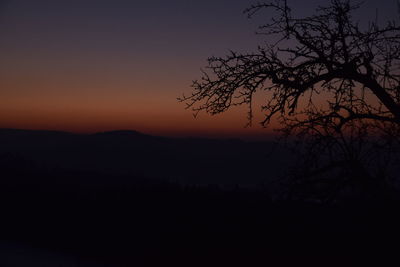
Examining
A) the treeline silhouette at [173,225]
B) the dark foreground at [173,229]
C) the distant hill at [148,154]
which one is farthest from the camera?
the distant hill at [148,154]

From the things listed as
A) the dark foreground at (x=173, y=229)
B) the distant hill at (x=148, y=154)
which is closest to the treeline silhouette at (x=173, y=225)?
the dark foreground at (x=173, y=229)

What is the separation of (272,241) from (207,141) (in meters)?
66.8

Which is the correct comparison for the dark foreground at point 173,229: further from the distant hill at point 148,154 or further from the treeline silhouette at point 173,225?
the distant hill at point 148,154

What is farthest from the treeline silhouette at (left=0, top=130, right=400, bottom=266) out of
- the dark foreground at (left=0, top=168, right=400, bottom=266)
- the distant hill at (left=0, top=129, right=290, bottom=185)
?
the distant hill at (left=0, top=129, right=290, bottom=185)

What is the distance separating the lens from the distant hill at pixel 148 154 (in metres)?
50.2

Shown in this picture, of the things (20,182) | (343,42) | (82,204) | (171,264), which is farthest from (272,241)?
(20,182)

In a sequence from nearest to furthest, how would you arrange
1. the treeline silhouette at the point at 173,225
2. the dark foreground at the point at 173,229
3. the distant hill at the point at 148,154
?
the dark foreground at the point at 173,229 → the treeline silhouette at the point at 173,225 → the distant hill at the point at 148,154

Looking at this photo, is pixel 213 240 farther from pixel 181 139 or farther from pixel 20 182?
pixel 181 139

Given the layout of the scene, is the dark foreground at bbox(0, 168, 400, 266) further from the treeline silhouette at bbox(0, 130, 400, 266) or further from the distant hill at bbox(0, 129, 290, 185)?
the distant hill at bbox(0, 129, 290, 185)

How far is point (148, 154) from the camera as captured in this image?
221 feet

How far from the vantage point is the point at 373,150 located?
541 centimetres

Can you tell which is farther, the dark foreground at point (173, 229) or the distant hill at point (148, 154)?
the distant hill at point (148, 154)

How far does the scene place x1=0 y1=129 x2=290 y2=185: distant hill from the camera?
50.2 m

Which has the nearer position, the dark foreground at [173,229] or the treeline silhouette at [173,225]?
the dark foreground at [173,229]
